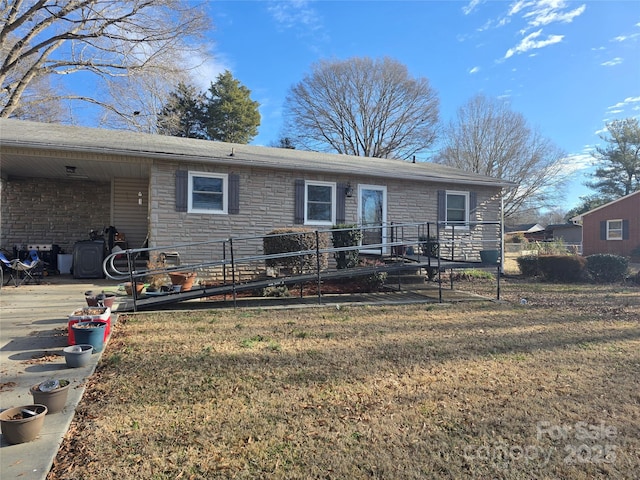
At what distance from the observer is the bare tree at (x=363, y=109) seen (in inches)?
1180

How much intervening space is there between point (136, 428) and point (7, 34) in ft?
56.4

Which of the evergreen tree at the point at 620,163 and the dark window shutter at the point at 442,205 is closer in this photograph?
the dark window shutter at the point at 442,205

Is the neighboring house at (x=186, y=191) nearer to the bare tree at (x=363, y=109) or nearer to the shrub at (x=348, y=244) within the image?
the shrub at (x=348, y=244)

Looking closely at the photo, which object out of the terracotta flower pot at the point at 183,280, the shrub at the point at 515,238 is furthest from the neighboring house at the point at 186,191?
the shrub at the point at 515,238

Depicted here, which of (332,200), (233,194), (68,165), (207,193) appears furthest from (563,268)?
(68,165)

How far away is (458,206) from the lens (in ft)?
39.0

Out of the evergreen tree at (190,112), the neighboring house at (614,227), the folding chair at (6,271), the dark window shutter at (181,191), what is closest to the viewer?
the folding chair at (6,271)

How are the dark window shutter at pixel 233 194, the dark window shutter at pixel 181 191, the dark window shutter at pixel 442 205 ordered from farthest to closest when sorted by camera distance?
the dark window shutter at pixel 442 205 → the dark window shutter at pixel 233 194 → the dark window shutter at pixel 181 191

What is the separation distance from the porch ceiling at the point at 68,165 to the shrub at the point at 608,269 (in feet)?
40.6

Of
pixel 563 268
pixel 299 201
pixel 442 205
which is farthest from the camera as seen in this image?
pixel 442 205

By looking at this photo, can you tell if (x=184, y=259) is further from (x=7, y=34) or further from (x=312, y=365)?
(x=7, y=34)

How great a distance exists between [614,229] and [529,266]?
16222 millimetres

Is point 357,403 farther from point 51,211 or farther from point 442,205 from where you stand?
point 51,211

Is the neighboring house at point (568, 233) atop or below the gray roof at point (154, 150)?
below
